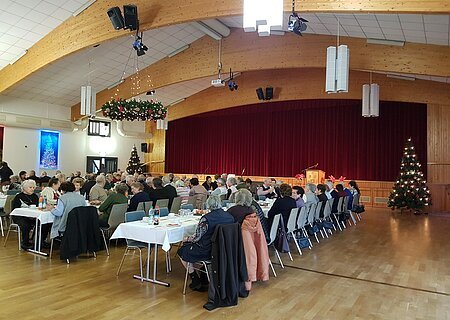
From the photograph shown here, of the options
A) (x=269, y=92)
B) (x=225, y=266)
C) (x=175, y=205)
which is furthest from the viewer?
(x=269, y=92)

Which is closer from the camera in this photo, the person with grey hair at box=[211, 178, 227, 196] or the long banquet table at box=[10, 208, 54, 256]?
the long banquet table at box=[10, 208, 54, 256]

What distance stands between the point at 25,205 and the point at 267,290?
4.55 m

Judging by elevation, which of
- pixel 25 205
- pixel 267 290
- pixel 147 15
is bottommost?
pixel 267 290

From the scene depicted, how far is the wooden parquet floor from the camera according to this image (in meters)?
4.11

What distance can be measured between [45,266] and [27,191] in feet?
6.10

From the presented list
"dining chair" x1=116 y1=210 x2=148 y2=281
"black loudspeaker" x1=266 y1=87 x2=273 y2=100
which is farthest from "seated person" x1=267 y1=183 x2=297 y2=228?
"black loudspeaker" x1=266 y1=87 x2=273 y2=100

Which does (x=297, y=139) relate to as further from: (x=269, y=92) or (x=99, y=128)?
(x=99, y=128)

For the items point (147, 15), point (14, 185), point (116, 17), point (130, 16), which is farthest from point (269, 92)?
point (14, 185)

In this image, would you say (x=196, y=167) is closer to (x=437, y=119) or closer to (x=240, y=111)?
(x=240, y=111)

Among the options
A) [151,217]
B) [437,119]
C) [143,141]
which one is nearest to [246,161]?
[143,141]

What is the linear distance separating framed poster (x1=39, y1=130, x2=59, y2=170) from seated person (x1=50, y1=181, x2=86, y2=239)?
36.5 feet

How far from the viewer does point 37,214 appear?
6.21m

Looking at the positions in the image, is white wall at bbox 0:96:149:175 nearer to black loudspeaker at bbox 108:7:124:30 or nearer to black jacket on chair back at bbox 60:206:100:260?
black loudspeaker at bbox 108:7:124:30

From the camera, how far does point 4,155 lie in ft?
48.6
